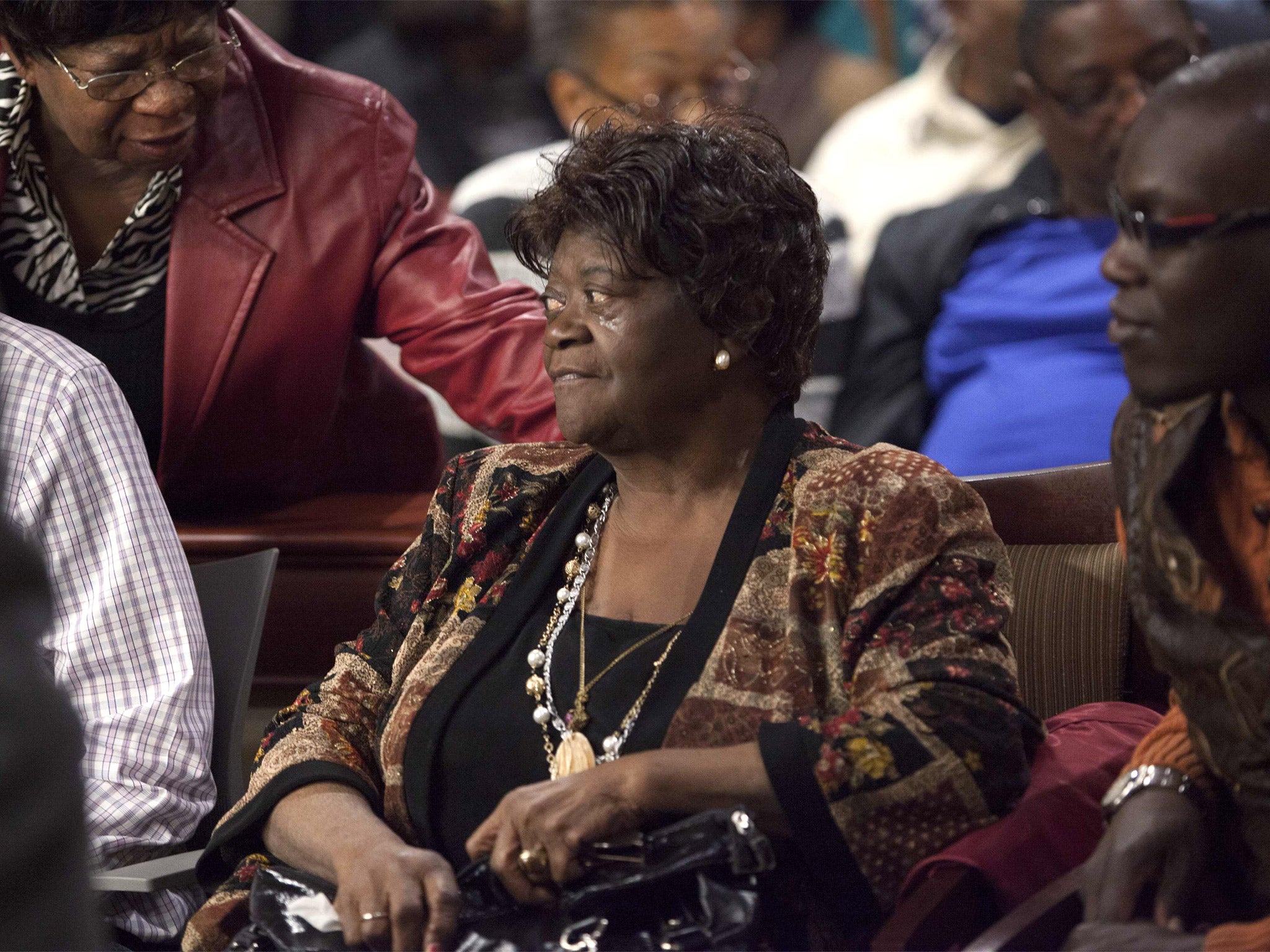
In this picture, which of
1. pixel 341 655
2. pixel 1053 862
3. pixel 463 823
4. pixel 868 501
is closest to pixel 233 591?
pixel 341 655

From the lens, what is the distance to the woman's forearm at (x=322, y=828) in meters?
1.87

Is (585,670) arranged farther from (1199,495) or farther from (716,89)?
(716,89)

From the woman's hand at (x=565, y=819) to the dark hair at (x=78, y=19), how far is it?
1.25 meters

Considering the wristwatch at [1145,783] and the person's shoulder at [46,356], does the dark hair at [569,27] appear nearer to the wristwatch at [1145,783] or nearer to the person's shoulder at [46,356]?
the person's shoulder at [46,356]

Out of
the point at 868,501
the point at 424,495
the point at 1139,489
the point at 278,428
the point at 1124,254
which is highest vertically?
the point at 1124,254

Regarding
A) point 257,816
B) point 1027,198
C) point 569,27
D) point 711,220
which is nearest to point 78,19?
point 711,220

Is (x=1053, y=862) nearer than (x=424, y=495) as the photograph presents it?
Yes

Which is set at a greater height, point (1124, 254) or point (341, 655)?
point (1124, 254)

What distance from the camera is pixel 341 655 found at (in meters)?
2.14

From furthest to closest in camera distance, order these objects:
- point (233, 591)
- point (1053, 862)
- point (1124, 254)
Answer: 1. point (233, 591)
2. point (1053, 862)
3. point (1124, 254)

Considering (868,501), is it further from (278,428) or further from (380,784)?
(278,428)

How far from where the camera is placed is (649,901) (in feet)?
→ 5.66

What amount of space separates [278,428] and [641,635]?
42.6 inches

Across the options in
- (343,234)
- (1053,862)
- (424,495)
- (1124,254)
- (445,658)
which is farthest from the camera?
(424,495)
